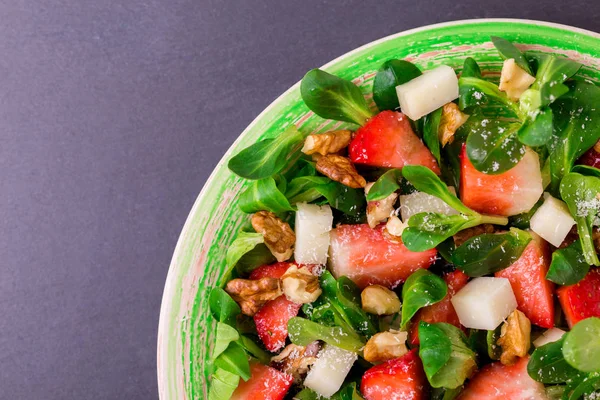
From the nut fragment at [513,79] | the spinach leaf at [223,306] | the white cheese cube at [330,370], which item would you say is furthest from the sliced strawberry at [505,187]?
the spinach leaf at [223,306]

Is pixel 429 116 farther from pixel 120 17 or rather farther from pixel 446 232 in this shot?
pixel 120 17

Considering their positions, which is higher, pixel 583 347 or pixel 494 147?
pixel 494 147

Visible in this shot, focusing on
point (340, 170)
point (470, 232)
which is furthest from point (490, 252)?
point (340, 170)

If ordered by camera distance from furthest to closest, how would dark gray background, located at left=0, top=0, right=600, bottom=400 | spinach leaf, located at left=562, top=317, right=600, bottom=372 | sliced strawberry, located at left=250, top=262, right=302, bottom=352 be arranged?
dark gray background, located at left=0, top=0, right=600, bottom=400 < sliced strawberry, located at left=250, top=262, right=302, bottom=352 < spinach leaf, located at left=562, top=317, right=600, bottom=372

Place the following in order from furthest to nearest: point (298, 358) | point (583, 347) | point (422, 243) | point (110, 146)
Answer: point (110, 146) → point (298, 358) → point (422, 243) → point (583, 347)

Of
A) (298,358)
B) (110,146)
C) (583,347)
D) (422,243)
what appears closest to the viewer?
(583,347)

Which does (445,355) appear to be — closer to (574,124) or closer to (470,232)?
(470,232)

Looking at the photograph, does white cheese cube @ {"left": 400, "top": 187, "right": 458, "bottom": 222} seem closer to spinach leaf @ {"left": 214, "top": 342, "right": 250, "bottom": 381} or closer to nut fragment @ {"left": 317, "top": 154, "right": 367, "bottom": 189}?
nut fragment @ {"left": 317, "top": 154, "right": 367, "bottom": 189}

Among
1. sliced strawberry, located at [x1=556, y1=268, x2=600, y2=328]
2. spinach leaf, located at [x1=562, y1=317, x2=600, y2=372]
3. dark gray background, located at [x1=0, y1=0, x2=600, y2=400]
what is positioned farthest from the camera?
dark gray background, located at [x1=0, y1=0, x2=600, y2=400]

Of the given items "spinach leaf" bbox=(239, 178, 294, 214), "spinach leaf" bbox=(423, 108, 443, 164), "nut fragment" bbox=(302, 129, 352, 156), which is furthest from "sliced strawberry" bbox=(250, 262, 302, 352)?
"spinach leaf" bbox=(423, 108, 443, 164)
